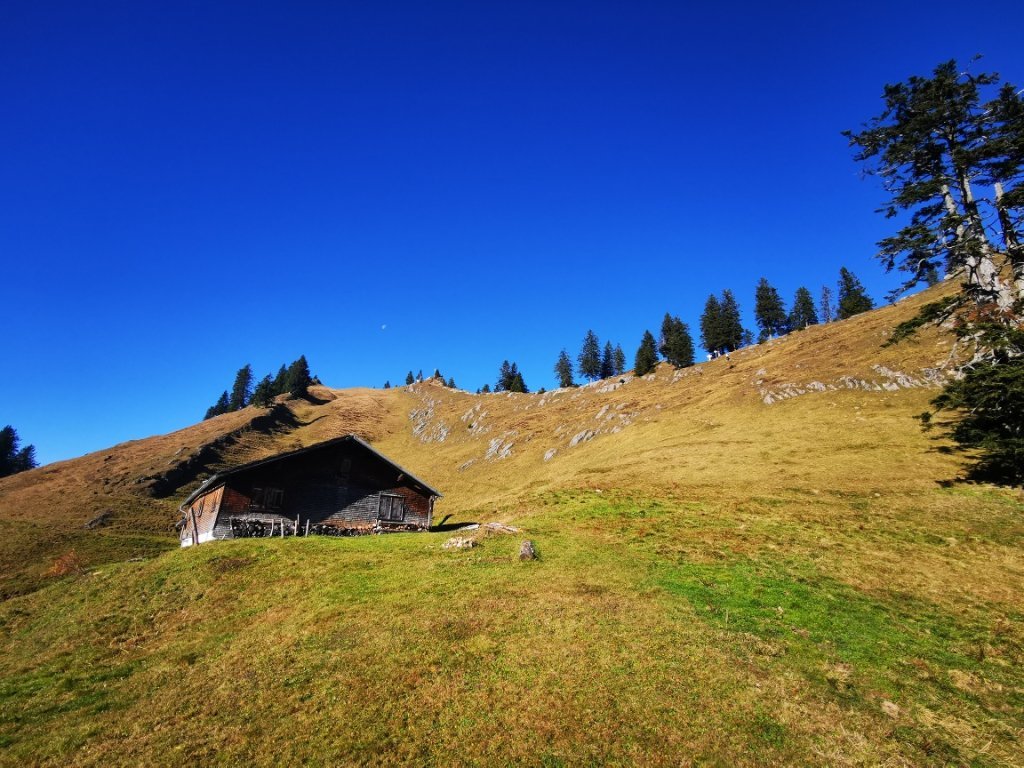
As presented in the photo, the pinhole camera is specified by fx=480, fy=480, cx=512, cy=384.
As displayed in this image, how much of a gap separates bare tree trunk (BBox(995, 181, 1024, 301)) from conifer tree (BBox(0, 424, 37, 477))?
14238 cm

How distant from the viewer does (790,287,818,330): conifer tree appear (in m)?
119

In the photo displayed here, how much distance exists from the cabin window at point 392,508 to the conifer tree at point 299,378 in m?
110

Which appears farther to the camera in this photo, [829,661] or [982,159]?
[982,159]

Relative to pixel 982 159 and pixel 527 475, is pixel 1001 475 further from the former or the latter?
pixel 527 475

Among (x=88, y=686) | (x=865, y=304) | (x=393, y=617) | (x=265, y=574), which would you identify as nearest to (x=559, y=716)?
(x=393, y=617)

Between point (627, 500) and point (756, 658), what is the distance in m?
19.5

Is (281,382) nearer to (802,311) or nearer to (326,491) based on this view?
(326,491)

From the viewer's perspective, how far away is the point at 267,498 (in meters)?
35.4

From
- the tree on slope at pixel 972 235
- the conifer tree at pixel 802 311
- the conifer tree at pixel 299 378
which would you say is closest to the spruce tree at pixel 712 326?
the conifer tree at pixel 802 311

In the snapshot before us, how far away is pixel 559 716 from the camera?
434 inches

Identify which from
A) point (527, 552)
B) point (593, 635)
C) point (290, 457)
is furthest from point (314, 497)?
point (593, 635)

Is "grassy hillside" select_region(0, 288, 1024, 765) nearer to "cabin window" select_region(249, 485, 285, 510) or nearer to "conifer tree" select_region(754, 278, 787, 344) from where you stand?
"cabin window" select_region(249, 485, 285, 510)

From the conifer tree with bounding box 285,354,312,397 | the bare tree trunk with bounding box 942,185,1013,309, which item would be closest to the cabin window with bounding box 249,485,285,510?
the bare tree trunk with bounding box 942,185,1013,309

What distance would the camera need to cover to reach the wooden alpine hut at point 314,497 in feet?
113
